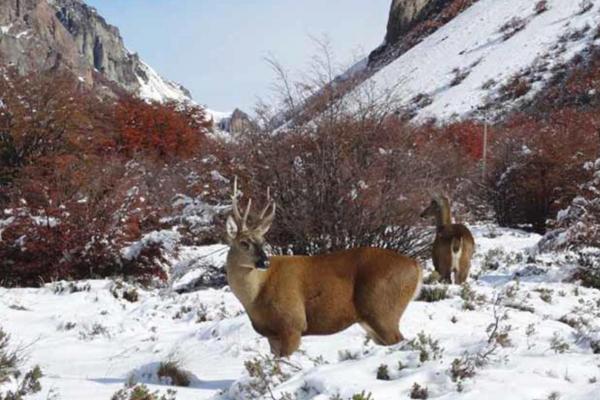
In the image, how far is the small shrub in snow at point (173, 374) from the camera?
20.2 feet

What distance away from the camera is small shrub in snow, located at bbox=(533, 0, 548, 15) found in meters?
58.7

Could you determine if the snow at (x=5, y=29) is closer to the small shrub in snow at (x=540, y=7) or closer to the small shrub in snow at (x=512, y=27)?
the small shrub in snow at (x=512, y=27)

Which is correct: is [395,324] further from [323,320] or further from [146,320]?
[146,320]

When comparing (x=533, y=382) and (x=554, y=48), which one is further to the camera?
(x=554, y=48)

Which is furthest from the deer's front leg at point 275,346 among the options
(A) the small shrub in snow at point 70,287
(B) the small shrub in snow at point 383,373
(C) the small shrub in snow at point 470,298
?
(A) the small shrub in snow at point 70,287

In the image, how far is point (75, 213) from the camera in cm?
1198

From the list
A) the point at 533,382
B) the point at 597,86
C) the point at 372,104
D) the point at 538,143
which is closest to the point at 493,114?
the point at 597,86

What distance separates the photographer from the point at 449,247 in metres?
10.3

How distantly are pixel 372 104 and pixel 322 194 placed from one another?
1.75 meters

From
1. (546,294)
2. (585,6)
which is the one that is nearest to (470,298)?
(546,294)

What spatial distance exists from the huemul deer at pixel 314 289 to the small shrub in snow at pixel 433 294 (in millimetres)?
2623

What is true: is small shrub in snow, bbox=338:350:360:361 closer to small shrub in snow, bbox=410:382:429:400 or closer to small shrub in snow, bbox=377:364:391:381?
small shrub in snow, bbox=377:364:391:381

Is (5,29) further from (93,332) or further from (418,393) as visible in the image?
(418,393)

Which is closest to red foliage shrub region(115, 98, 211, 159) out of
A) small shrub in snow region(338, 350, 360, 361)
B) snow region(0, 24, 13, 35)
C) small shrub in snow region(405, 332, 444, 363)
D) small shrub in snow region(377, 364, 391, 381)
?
small shrub in snow region(338, 350, 360, 361)
